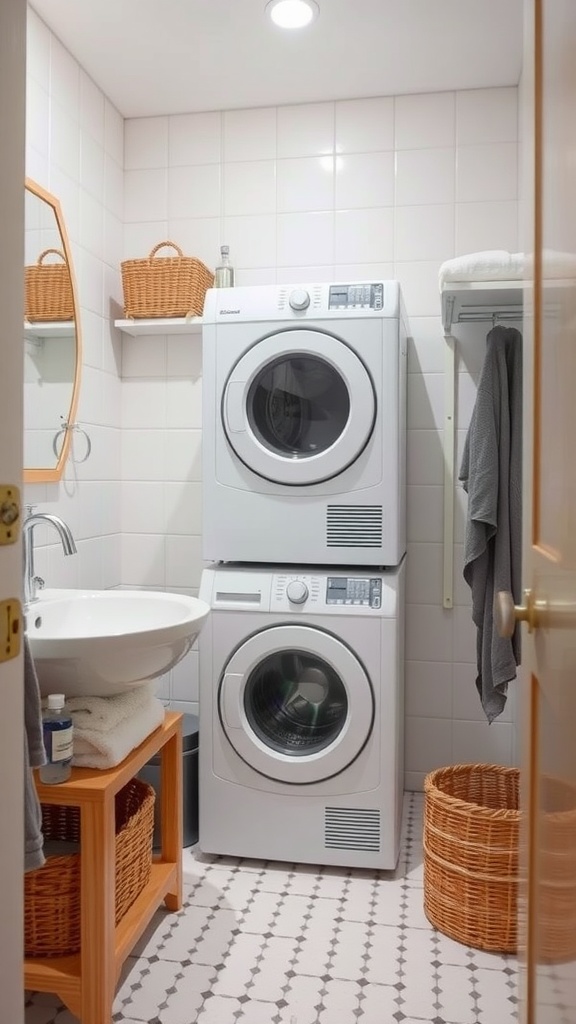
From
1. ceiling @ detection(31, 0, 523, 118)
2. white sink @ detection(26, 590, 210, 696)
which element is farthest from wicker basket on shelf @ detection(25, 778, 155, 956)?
ceiling @ detection(31, 0, 523, 118)

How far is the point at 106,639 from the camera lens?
1.55 metres

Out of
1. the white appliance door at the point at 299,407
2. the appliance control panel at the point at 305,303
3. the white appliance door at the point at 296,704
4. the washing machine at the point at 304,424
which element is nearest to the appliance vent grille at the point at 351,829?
the white appliance door at the point at 296,704

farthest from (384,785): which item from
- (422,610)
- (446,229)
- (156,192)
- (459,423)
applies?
(156,192)

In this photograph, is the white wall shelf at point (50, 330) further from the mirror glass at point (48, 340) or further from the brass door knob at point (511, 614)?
the brass door knob at point (511, 614)

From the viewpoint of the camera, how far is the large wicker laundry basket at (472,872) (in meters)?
1.91

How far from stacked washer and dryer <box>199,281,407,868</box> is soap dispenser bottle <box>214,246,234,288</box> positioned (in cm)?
35

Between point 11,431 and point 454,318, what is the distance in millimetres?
1925

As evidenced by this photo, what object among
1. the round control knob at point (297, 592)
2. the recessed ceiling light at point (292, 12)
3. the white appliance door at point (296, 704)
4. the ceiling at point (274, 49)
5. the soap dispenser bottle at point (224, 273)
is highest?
the ceiling at point (274, 49)

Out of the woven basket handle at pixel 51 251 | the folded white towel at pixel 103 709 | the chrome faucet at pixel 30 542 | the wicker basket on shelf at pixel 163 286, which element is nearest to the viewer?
the folded white towel at pixel 103 709

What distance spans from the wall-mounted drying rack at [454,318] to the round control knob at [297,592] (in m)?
0.66

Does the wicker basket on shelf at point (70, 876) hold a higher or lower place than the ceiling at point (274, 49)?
lower

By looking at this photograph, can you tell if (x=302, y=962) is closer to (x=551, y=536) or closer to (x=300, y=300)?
(x=551, y=536)

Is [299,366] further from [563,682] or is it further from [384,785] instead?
[563,682]

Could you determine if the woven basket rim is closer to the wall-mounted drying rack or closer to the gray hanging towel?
the gray hanging towel
